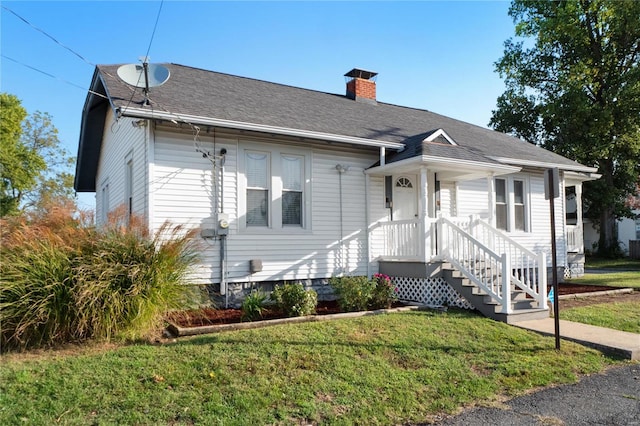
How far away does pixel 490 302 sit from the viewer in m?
8.61

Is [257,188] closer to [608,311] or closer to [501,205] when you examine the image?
[608,311]

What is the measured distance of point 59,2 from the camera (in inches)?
325

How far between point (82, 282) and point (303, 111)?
6942 millimetres

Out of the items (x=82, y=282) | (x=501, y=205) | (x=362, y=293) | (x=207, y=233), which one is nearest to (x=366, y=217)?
(x=362, y=293)

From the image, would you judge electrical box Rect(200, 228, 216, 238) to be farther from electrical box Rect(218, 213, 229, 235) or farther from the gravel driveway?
the gravel driveway

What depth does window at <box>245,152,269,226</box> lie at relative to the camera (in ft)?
31.9

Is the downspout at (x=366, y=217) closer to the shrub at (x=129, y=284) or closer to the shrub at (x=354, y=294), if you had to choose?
the shrub at (x=354, y=294)

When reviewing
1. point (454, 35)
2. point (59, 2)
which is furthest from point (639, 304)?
point (59, 2)

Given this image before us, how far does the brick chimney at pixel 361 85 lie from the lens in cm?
1515

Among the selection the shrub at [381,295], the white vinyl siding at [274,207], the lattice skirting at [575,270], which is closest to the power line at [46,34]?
the white vinyl siding at [274,207]

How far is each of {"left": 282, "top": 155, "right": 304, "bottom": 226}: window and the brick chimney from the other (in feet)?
18.6

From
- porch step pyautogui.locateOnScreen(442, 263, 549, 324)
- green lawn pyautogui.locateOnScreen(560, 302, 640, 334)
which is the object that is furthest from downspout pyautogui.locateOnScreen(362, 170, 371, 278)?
green lawn pyautogui.locateOnScreen(560, 302, 640, 334)

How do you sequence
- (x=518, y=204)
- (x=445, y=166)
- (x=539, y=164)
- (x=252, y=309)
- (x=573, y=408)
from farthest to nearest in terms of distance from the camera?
(x=518, y=204) < (x=539, y=164) < (x=445, y=166) < (x=252, y=309) < (x=573, y=408)

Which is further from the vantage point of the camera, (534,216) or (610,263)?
(610,263)
